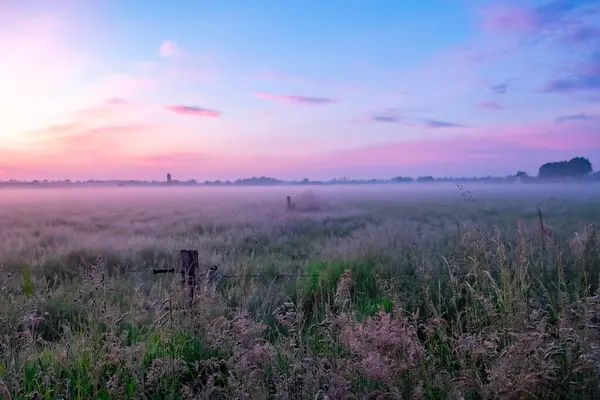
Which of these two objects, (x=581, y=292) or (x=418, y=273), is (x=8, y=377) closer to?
(x=418, y=273)

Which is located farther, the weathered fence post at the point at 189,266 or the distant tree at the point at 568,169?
the distant tree at the point at 568,169

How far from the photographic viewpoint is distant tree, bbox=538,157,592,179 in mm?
142750

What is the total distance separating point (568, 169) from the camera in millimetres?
145625

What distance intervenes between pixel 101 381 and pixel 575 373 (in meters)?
4.16

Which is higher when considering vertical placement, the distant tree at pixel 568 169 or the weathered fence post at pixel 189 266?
the distant tree at pixel 568 169

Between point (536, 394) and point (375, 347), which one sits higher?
point (375, 347)

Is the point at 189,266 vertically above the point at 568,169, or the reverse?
the point at 568,169

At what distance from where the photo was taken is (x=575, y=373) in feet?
12.0

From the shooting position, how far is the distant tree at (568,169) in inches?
5620

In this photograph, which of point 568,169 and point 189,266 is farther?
point 568,169

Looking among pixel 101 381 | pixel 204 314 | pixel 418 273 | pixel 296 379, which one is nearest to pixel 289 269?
pixel 418 273

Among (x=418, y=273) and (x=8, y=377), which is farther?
(x=418, y=273)

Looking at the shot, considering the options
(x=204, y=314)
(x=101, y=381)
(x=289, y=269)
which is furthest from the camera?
(x=289, y=269)

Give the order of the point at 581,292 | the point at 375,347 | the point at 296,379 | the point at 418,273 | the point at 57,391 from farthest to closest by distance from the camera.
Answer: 1. the point at 418,273
2. the point at 581,292
3. the point at 57,391
4. the point at 375,347
5. the point at 296,379
